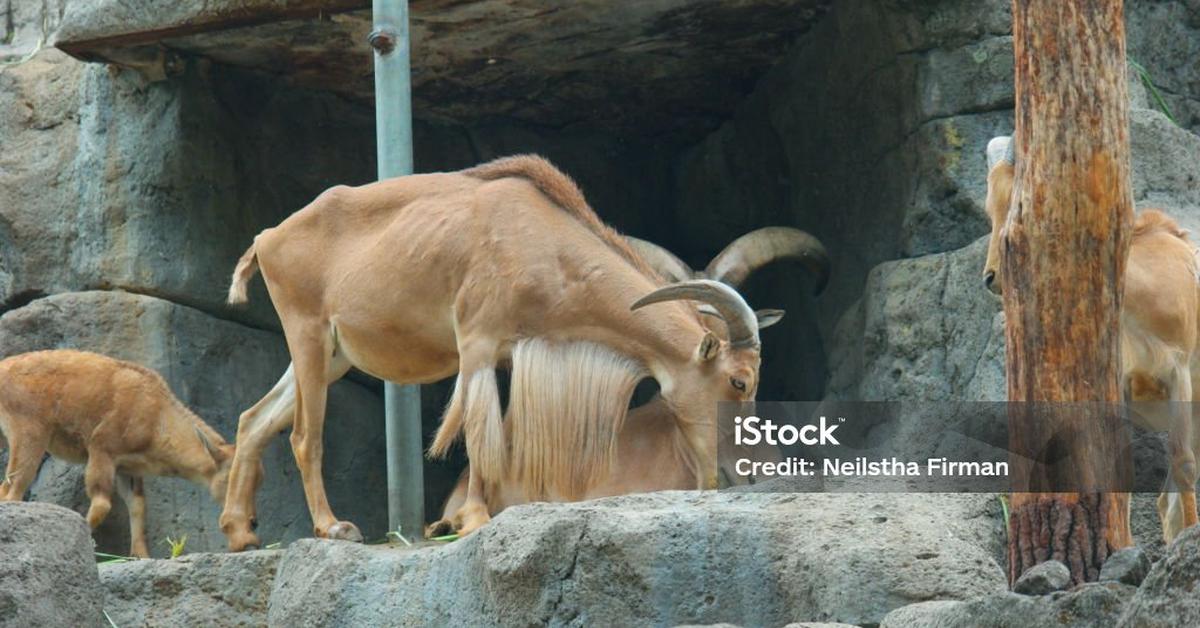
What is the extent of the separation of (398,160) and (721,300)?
200 centimetres

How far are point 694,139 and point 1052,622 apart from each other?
826 centimetres

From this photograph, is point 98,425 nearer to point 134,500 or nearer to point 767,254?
point 134,500

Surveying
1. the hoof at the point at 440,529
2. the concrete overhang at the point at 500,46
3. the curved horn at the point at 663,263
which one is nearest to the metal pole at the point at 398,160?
the hoof at the point at 440,529

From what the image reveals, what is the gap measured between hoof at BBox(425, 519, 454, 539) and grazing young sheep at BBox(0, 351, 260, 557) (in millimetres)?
1639

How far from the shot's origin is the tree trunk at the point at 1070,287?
270 inches

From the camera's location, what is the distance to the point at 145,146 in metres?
11.1

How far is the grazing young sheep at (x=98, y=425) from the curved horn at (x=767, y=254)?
320cm

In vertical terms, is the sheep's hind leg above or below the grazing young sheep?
below

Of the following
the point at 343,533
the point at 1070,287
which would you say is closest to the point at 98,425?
the point at 343,533

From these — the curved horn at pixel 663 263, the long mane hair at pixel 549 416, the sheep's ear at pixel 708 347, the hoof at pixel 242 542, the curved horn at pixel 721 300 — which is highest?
the curved horn at pixel 663 263

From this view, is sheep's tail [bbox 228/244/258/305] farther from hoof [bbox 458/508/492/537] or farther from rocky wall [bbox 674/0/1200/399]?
rocky wall [bbox 674/0/1200/399]

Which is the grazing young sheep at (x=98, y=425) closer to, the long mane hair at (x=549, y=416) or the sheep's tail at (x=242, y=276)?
the sheep's tail at (x=242, y=276)

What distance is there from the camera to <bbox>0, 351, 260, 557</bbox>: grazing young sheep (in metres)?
10.4

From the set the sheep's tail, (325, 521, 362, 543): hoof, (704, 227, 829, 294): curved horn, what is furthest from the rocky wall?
the sheep's tail
